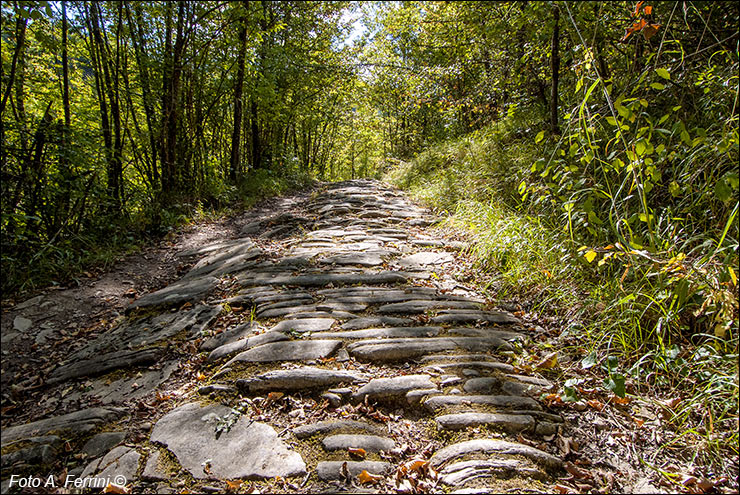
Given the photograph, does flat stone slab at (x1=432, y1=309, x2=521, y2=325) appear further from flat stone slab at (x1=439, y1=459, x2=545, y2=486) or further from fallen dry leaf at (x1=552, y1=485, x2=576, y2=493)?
fallen dry leaf at (x1=552, y1=485, x2=576, y2=493)

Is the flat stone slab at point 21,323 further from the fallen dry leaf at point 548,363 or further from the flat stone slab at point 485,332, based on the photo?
the fallen dry leaf at point 548,363

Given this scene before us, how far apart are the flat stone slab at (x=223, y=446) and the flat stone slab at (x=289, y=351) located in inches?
16.2

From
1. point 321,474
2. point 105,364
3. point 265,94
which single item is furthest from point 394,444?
point 265,94

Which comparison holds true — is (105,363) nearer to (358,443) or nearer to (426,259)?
(358,443)

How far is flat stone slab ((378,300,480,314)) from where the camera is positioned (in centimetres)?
307

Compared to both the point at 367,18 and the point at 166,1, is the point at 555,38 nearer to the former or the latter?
the point at 166,1

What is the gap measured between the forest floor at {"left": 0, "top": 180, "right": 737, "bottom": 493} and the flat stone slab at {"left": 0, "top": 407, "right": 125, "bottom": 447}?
0.03 ft

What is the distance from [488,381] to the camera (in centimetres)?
218

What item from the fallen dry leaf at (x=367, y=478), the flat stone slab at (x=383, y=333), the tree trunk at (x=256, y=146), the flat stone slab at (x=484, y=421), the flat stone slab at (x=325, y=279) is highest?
the tree trunk at (x=256, y=146)

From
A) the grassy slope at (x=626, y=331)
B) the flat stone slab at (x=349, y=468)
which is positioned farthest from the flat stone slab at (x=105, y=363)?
the grassy slope at (x=626, y=331)

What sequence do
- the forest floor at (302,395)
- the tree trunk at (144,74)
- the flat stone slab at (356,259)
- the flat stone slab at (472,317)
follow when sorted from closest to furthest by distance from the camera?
the forest floor at (302,395)
the flat stone slab at (472,317)
the flat stone slab at (356,259)
the tree trunk at (144,74)

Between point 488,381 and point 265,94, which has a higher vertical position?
point 265,94

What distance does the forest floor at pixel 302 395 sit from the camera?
164 cm

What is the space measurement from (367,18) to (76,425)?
57.2 feet
